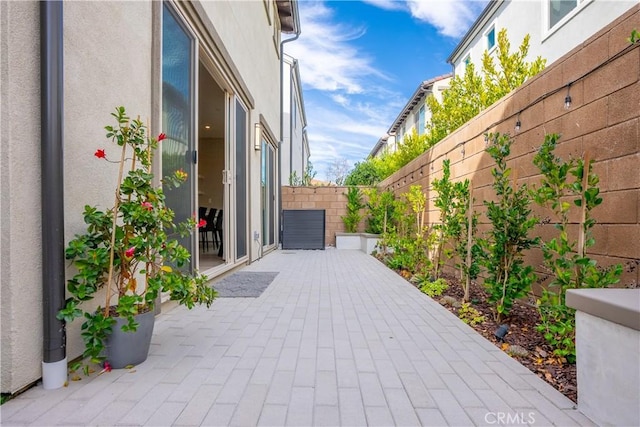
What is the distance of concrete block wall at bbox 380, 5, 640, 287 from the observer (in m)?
1.86

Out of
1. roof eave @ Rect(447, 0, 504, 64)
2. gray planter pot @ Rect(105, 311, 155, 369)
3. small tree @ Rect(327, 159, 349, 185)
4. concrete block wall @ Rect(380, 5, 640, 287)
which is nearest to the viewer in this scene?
gray planter pot @ Rect(105, 311, 155, 369)

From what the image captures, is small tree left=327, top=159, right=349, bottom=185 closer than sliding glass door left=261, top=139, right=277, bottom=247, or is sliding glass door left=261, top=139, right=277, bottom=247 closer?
sliding glass door left=261, top=139, right=277, bottom=247

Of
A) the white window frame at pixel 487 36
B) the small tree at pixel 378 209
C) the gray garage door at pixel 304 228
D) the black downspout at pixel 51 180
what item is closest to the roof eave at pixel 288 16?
the small tree at pixel 378 209

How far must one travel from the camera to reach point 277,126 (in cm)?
893

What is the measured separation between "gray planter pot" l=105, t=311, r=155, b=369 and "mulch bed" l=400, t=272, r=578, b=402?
6.78 ft

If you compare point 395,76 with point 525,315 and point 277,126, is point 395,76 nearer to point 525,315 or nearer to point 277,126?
point 277,126

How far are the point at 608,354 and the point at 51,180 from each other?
2.34 metres

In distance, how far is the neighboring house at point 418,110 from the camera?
14617 millimetres

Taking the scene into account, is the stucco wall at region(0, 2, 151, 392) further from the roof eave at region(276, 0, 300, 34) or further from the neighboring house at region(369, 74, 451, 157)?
the neighboring house at region(369, 74, 451, 157)

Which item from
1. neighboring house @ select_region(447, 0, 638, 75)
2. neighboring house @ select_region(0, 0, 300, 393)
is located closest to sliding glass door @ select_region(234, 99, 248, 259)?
neighboring house @ select_region(0, 0, 300, 393)

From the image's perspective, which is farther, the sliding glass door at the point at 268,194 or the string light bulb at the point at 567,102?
the sliding glass door at the point at 268,194

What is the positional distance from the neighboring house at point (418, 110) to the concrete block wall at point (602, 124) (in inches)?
337

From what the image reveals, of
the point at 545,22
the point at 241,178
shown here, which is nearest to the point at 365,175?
the point at 545,22

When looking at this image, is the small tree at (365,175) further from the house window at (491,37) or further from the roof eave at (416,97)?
the house window at (491,37)
